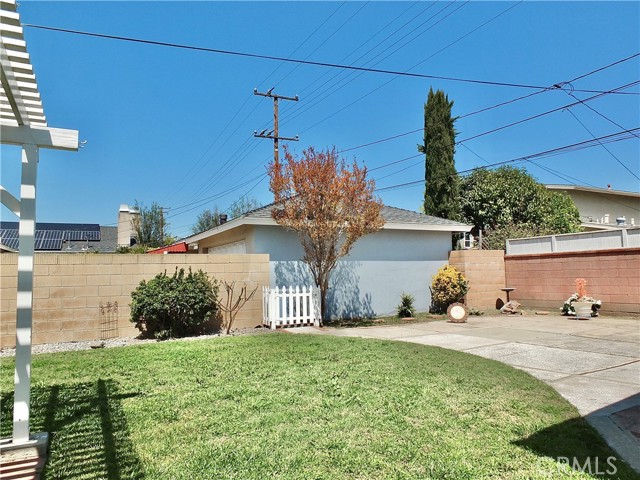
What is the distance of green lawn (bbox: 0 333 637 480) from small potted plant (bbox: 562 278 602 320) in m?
8.35

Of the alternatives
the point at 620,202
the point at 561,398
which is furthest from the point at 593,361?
the point at 620,202

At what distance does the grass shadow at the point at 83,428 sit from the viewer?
297cm

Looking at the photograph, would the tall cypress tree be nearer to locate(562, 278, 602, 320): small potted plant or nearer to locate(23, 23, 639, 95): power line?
locate(23, 23, 639, 95): power line

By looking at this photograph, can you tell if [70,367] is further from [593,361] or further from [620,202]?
[620,202]

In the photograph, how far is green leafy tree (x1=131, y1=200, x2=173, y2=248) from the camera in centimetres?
3397

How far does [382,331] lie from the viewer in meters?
10.7

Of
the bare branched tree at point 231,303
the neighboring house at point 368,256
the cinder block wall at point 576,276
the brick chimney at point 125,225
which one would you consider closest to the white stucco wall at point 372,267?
the neighboring house at point 368,256

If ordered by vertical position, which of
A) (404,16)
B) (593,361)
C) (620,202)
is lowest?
Answer: (593,361)

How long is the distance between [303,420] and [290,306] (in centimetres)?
745

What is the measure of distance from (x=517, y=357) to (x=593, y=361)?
1.13m

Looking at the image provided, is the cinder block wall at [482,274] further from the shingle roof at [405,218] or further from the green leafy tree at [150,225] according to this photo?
the green leafy tree at [150,225]

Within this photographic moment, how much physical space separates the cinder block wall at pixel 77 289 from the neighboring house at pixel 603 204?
25473 mm

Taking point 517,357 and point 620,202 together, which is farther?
point 620,202

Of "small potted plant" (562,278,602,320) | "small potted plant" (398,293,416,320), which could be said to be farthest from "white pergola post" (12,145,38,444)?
"small potted plant" (562,278,602,320)
